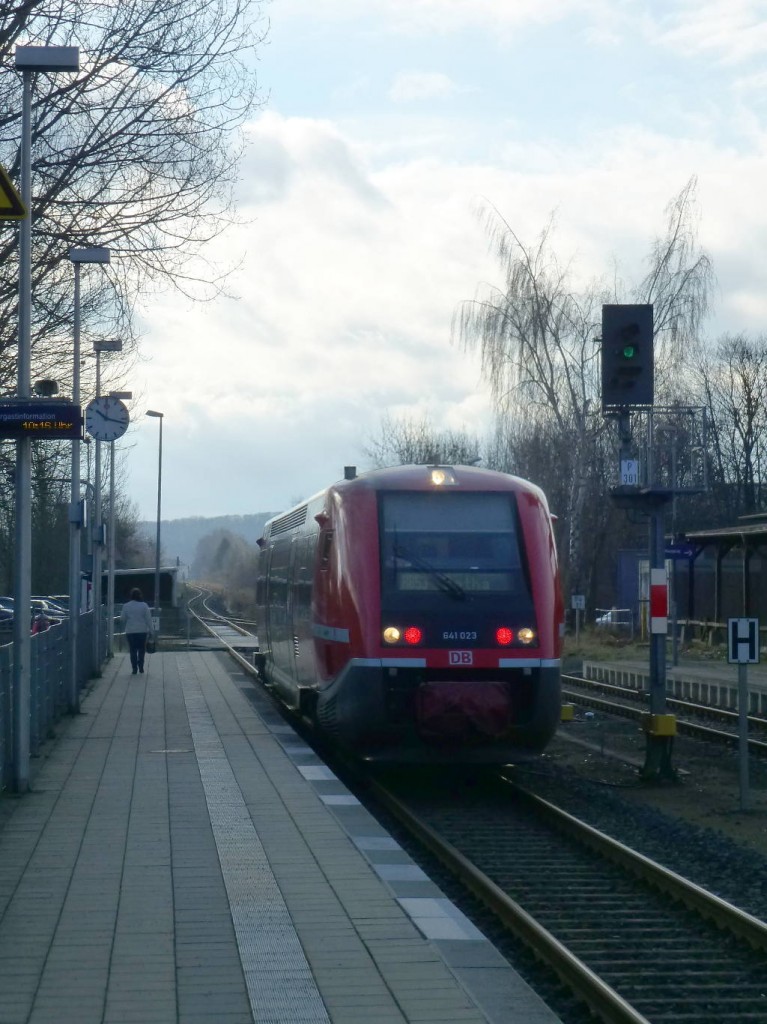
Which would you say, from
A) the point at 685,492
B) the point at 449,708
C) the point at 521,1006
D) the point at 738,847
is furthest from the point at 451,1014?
the point at 685,492

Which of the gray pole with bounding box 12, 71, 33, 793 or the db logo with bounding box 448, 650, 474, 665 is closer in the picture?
the gray pole with bounding box 12, 71, 33, 793

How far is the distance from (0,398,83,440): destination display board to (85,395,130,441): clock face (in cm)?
1251

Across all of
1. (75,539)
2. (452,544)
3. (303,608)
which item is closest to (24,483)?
(452,544)

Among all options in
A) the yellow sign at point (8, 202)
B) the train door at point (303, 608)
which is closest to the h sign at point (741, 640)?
the train door at point (303, 608)

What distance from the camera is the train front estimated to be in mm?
12750

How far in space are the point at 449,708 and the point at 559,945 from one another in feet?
17.5

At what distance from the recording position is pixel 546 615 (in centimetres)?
1312

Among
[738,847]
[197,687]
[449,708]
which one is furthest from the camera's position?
[197,687]

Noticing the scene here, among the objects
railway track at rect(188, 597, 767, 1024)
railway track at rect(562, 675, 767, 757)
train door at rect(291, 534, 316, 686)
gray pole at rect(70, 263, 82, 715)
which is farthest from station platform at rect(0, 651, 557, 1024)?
railway track at rect(562, 675, 767, 757)

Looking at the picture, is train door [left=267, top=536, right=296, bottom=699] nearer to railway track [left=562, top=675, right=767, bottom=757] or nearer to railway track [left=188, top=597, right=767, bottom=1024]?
railway track [left=562, top=675, right=767, bottom=757]

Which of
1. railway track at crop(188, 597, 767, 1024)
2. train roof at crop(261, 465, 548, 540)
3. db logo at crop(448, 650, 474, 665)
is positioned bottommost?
railway track at crop(188, 597, 767, 1024)

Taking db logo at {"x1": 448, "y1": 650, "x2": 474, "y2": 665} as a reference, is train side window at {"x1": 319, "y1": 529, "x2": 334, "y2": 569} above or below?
above

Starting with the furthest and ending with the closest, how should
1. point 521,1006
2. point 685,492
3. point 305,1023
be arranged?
point 685,492 → point 521,1006 → point 305,1023

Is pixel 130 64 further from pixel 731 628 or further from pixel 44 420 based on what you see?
pixel 731 628
